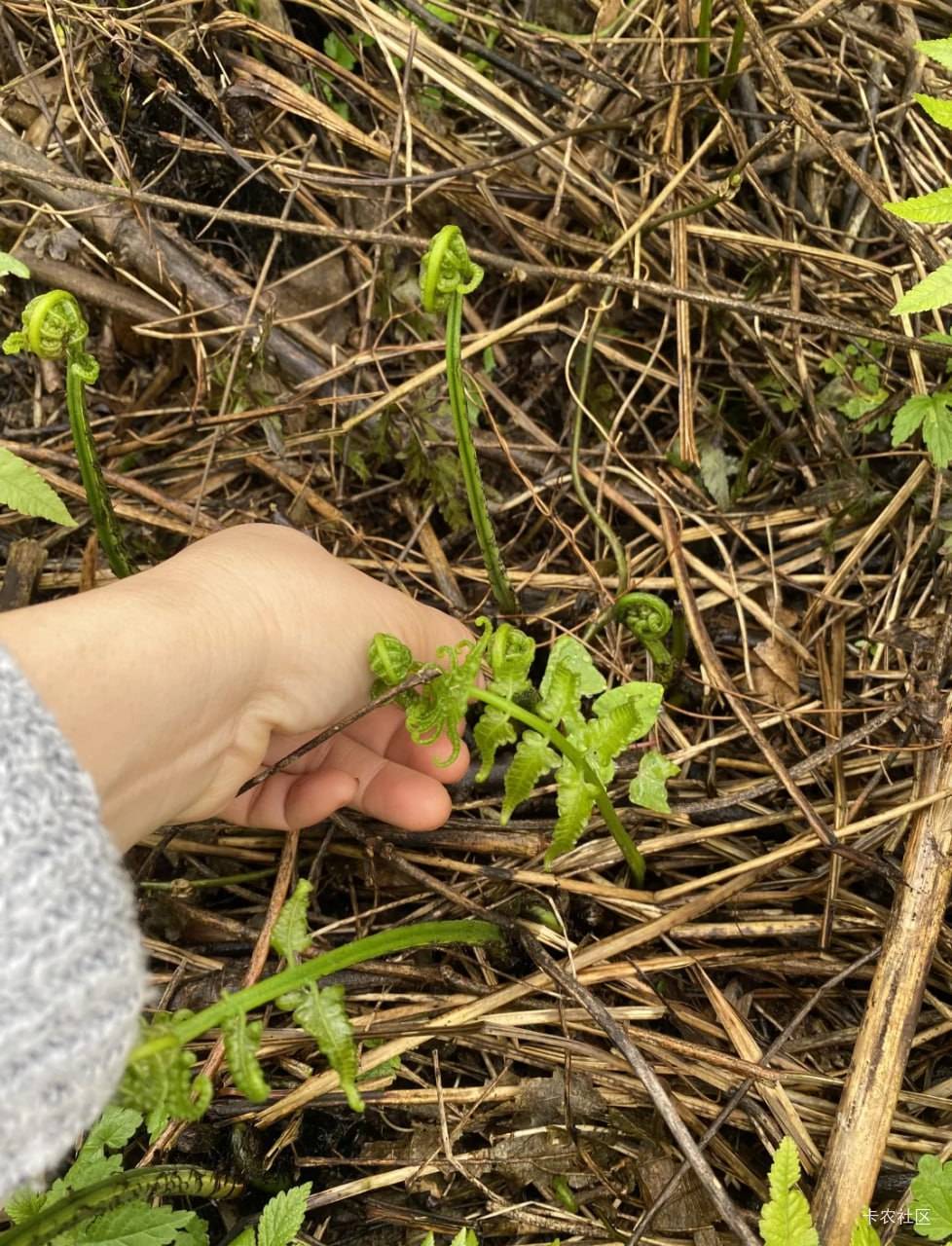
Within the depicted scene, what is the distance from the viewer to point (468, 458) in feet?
6.41

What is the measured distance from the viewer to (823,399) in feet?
7.96

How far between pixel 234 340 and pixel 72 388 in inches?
26.8

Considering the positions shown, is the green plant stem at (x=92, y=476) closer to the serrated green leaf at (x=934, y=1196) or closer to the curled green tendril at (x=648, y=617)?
the curled green tendril at (x=648, y=617)

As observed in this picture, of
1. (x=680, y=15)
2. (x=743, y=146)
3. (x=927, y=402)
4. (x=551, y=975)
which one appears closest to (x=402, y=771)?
(x=551, y=975)

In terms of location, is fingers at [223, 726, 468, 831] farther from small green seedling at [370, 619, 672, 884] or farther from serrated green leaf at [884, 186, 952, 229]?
serrated green leaf at [884, 186, 952, 229]

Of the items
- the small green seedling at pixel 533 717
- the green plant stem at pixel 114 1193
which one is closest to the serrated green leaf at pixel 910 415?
the small green seedling at pixel 533 717

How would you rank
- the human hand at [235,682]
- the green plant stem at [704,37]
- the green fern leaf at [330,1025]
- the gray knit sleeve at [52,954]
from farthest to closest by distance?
the green plant stem at [704,37], the human hand at [235,682], the green fern leaf at [330,1025], the gray knit sleeve at [52,954]

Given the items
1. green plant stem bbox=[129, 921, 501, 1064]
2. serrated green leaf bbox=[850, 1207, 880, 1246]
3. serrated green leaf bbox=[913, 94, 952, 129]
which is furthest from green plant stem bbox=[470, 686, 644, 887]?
serrated green leaf bbox=[913, 94, 952, 129]

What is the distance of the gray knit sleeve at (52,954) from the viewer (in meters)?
1.14

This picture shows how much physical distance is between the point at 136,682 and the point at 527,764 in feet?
2.01

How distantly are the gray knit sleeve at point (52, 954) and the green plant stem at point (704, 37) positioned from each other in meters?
2.06

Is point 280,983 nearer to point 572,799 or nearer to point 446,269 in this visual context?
point 572,799

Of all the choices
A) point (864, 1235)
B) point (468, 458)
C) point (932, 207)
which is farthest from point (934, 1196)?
point (932, 207)

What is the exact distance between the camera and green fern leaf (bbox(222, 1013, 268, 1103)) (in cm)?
130
